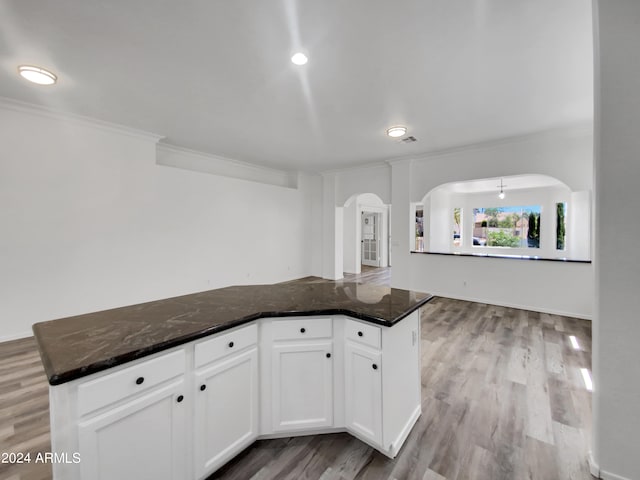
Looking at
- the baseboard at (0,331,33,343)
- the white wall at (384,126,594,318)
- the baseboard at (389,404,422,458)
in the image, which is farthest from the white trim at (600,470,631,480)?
Answer: the baseboard at (0,331,33,343)

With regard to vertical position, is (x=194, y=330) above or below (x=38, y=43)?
below

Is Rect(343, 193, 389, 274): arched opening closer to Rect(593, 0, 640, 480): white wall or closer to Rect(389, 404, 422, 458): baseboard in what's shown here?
Rect(389, 404, 422, 458): baseboard

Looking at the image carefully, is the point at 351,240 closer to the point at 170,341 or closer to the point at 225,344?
the point at 225,344

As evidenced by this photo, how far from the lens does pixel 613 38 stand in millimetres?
1478

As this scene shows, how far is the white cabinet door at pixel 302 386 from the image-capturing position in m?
1.72

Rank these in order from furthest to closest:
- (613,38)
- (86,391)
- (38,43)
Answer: (38,43) < (613,38) < (86,391)

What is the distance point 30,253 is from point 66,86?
81.1 inches

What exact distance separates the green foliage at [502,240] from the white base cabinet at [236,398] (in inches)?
336

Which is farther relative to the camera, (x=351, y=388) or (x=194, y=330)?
(x=351, y=388)

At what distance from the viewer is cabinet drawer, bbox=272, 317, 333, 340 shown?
5.64ft

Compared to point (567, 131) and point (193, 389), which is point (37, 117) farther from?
point (567, 131)

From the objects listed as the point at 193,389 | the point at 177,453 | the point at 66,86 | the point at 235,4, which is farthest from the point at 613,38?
the point at 66,86

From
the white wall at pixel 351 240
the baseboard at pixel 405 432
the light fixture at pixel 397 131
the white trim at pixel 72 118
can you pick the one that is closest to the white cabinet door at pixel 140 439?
the baseboard at pixel 405 432

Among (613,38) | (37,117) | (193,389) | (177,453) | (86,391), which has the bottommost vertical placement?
(177,453)
